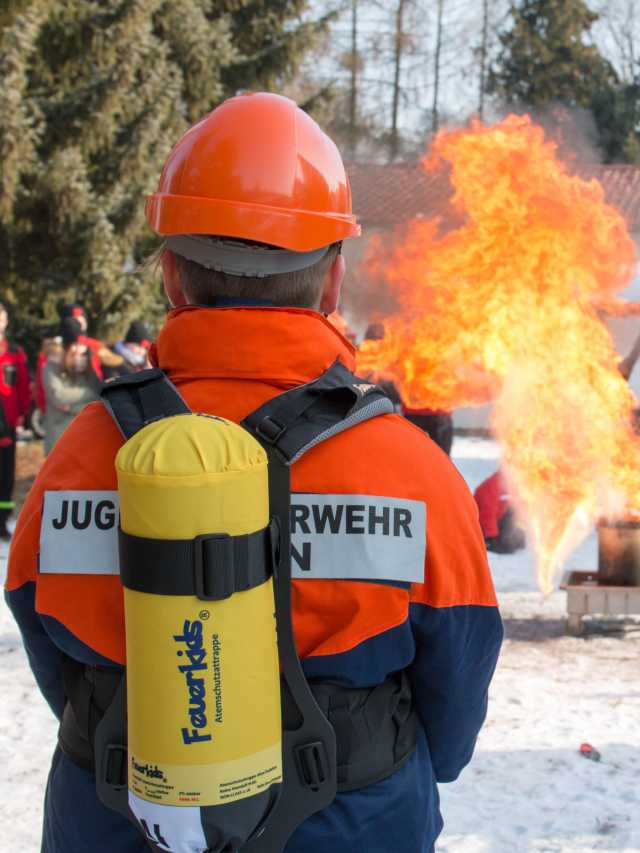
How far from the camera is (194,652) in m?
1.39

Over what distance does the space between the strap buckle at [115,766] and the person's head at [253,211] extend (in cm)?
78

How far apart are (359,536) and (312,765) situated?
A: 0.39 metres

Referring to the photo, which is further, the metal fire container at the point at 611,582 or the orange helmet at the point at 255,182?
the metal fire container at the point at 611,582

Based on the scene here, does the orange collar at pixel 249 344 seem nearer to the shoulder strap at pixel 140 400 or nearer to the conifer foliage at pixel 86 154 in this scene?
the shoulder strap at pixel 140 400

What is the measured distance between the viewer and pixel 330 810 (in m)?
1.59

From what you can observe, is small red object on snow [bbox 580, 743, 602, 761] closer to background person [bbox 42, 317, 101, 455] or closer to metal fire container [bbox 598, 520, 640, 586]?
metal fire container [bbox 598, 520, 640, 586]

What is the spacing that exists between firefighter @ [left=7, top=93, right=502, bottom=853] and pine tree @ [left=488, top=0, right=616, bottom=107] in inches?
1137

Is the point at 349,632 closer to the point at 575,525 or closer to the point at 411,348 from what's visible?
the point at 575,525

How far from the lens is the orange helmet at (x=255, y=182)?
164 cm

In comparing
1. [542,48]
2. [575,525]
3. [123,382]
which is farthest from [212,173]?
[542,48]

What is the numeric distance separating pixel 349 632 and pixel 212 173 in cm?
84

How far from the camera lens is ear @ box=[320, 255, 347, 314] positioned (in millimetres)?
1757

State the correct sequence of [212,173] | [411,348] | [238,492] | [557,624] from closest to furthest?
[238,492], [212,173], [557,624], [411,348]

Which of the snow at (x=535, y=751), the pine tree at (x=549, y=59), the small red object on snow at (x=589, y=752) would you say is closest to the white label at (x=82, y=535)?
the snow at (x=535, y=751)
